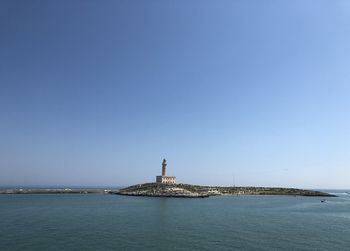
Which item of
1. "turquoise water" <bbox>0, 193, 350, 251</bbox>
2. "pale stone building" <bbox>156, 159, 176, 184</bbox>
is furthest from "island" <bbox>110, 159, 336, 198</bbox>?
"turquoise water" <bbox>0, 193, 350, 251</bbox>

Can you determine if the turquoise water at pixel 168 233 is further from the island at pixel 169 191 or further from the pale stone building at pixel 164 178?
the pale stone building at pixel 164 178

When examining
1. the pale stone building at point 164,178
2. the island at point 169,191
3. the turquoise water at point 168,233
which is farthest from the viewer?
the pale stone building at point 164,178

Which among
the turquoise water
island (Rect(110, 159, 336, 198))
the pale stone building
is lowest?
the turquoise water

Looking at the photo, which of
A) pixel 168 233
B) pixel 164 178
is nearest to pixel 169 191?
pixel 164 178

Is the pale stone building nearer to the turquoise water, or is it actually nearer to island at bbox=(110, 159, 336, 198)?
island at bbox=(110, 159, 336, 198)

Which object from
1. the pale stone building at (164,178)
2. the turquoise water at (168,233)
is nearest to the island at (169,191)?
the pale stone building at (164,178)

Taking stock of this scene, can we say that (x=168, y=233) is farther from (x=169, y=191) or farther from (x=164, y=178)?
(x=164, y=178)

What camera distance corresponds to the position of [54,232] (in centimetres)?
3691

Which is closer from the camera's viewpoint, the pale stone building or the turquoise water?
the turquoise water

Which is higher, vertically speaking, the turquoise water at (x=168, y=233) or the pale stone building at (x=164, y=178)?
the pale stone building at (x=164, y=178)

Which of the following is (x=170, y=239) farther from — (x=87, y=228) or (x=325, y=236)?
(x=325, y=236)

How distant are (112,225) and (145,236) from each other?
8.39 meters

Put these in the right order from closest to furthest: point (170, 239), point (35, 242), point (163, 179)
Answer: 1. point (35, 242)
2. point (170, 239)
3. point (163, 179)

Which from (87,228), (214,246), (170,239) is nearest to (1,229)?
(87,228)
